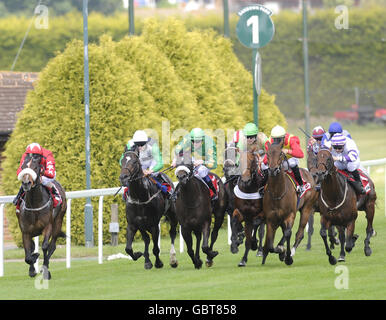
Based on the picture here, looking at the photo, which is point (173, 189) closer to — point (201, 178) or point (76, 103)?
point (201, 178)

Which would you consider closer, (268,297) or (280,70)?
(268,297)

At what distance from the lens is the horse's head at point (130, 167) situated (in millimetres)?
11836

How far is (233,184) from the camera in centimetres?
1345

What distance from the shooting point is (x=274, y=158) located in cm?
1156

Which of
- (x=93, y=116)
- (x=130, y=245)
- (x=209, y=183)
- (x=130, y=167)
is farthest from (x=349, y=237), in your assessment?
(x=93, y=116)

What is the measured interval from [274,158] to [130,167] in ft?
5.45

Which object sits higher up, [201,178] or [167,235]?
[201,178]

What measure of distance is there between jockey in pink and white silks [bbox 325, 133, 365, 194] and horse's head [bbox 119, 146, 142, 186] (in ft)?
7.97

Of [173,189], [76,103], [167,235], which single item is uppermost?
[76,103]

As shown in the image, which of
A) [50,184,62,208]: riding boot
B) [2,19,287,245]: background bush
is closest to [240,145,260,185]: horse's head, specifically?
[50,184,62,208]: riding boot

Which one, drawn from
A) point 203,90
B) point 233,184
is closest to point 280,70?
point 203,90

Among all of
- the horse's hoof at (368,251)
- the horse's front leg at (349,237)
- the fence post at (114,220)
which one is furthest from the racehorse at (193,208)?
the fence post at (114,220)

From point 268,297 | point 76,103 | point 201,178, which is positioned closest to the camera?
point 268,297

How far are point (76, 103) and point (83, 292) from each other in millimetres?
7220
